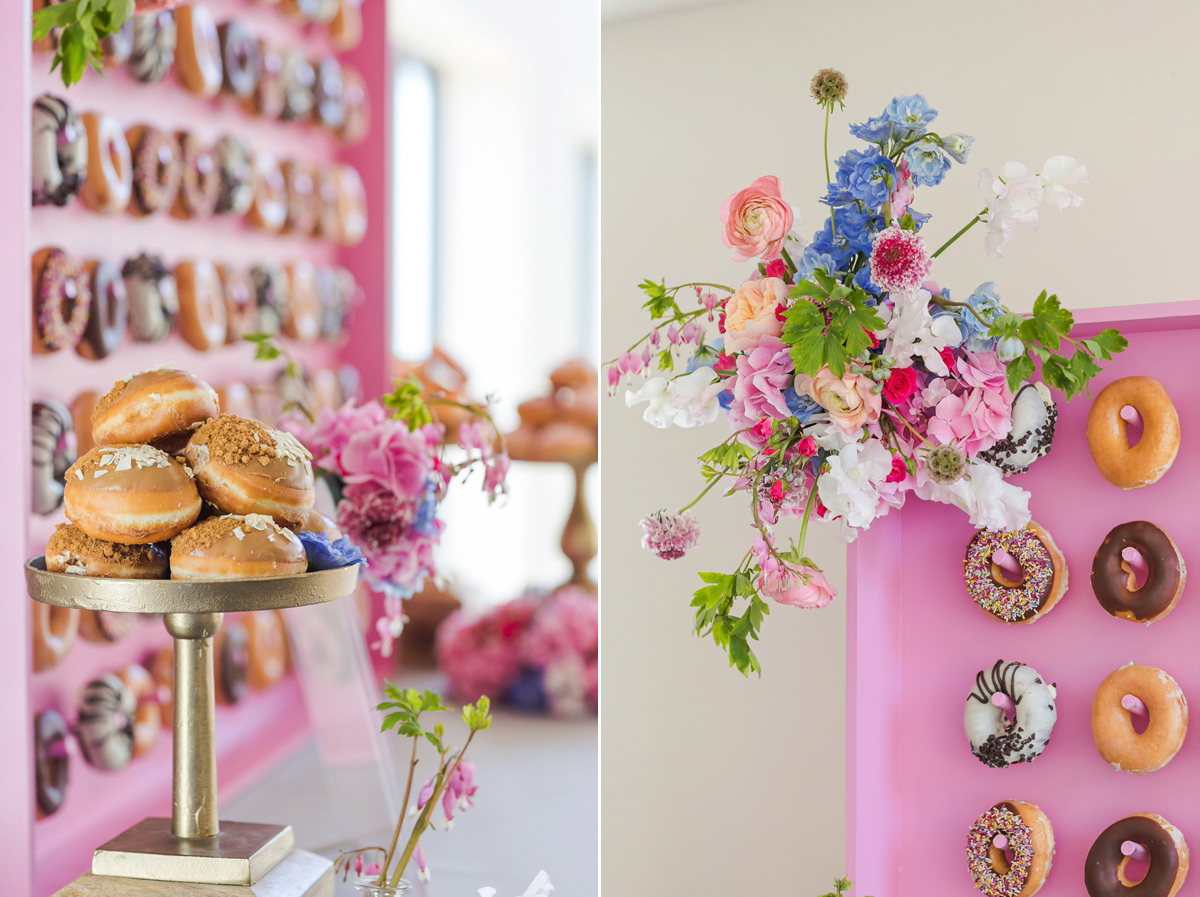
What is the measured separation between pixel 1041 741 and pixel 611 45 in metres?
0.81

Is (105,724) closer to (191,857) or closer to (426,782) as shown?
(191,857)

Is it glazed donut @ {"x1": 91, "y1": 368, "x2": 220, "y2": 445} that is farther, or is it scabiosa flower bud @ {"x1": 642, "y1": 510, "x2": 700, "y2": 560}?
glazed donut @ {"x1": 91, "y1": 368, "x2": 220, "y2": 445}

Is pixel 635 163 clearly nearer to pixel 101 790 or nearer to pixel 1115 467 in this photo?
pixel 1115 467

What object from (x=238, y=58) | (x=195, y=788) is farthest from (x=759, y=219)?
(x=238, y=58)

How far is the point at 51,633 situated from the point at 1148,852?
141cm

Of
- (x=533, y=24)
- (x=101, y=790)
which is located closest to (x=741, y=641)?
(x=101, y=790)

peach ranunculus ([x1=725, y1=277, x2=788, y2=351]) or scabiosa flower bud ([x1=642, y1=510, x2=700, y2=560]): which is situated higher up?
peach ranunculus ([x1=725, y1=277, x2=788, y2=351])

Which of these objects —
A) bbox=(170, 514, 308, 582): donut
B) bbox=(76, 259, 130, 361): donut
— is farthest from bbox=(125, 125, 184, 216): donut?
bbox=(170, 514, 308, 582): donut

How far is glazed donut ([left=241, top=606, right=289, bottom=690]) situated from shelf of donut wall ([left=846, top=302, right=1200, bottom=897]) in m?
1.46

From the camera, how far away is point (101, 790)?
5.11ft

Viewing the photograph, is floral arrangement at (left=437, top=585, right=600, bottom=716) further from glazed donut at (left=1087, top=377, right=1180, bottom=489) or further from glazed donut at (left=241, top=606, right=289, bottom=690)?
glazed donut at (left=1087, top=377, right=1180, bottom=489)

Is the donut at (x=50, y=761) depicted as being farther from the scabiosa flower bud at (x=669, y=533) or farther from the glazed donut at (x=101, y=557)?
the scabiosa flower bud at (x=669, y=533)

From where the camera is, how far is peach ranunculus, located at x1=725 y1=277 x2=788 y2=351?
68 cm

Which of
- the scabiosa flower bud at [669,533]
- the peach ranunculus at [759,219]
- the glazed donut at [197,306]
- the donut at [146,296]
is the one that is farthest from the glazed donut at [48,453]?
the peach ranunculus at [759,219]
